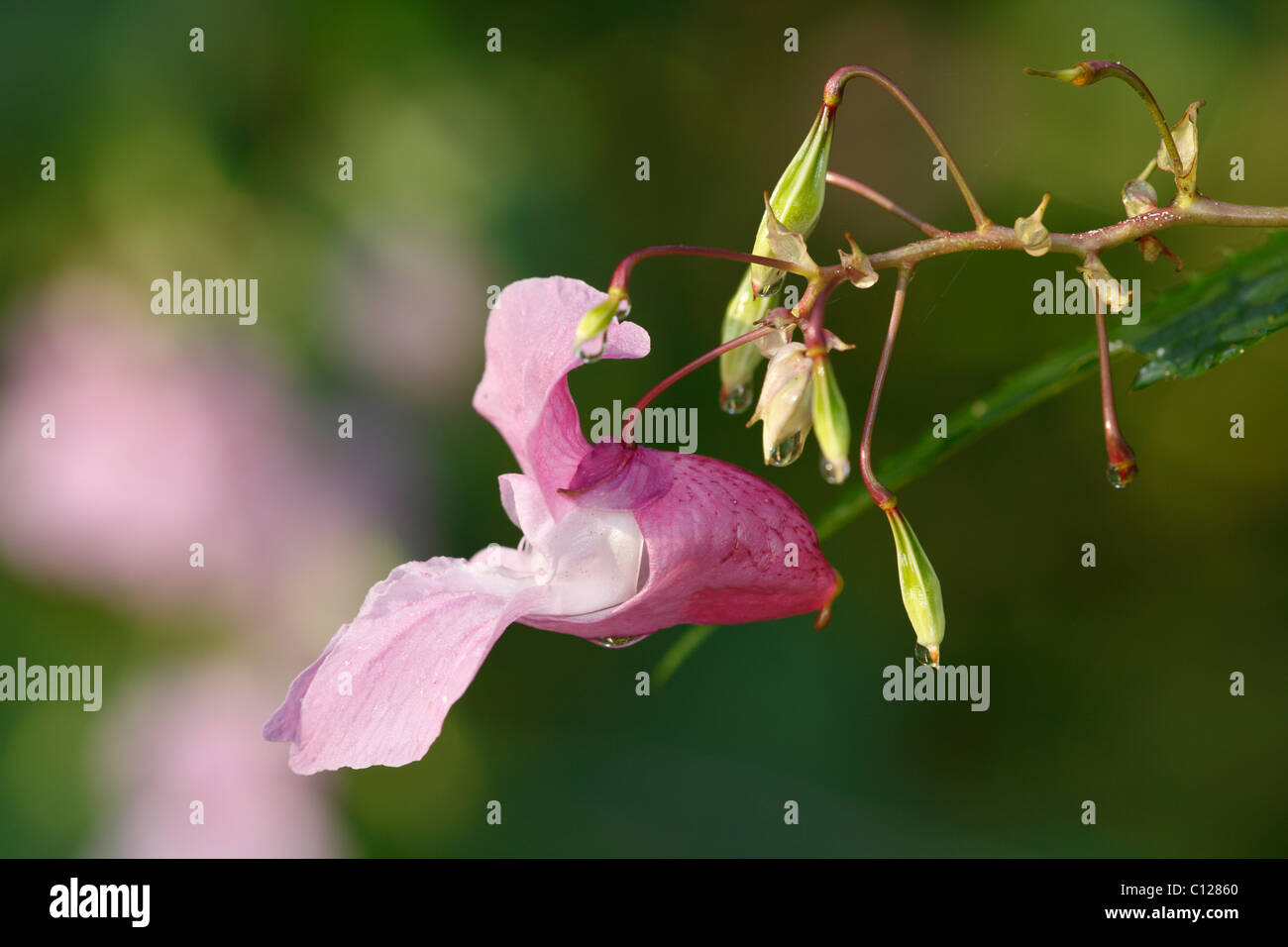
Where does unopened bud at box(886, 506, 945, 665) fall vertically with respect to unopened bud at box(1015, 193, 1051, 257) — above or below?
below

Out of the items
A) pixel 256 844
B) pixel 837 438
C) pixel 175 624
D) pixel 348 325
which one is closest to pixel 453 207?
pixel 348 325

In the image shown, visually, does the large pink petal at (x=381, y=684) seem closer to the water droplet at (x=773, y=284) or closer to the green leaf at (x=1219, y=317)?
the water droplet at (x=773, y=284)

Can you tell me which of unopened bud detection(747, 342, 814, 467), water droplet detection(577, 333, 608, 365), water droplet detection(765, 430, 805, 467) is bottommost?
water droplet detection(765, 430, 805, 467)

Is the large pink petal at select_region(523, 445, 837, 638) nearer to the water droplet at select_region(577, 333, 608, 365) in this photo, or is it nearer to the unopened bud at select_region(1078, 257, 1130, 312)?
the water droplet at select_region(577, 333, 608, 365)

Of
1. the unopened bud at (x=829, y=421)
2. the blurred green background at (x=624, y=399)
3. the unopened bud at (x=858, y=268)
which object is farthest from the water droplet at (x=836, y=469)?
the blurred green background at (x=624, y=399)

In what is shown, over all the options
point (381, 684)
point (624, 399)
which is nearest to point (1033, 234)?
point (381, 684)

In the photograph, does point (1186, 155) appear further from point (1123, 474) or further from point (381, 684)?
point (381, 684)

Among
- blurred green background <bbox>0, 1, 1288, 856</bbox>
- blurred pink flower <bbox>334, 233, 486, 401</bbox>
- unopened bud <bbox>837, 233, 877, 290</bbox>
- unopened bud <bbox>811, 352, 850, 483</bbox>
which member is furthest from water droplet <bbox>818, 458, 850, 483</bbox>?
blurred pink flower <bbox>334, 233, 486, 401</bbox>
